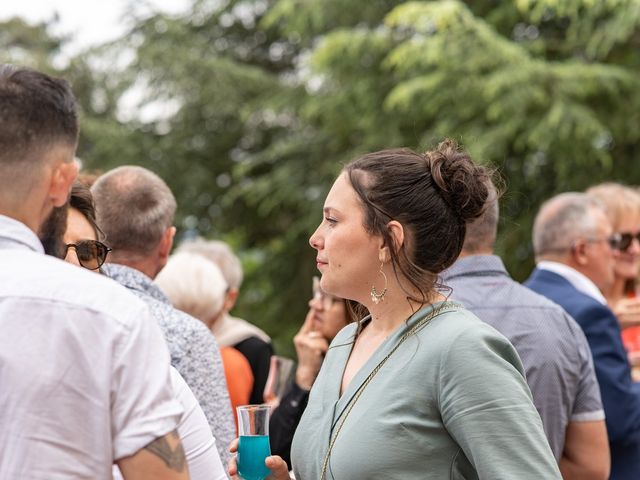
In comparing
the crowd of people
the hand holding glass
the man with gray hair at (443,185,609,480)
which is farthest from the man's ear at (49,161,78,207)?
the man with gray hair at (443,185,609,480)

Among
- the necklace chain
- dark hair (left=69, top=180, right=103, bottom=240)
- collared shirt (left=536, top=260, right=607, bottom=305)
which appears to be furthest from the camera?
collared shirt (left=536, top=260, right=607, bottom=305)

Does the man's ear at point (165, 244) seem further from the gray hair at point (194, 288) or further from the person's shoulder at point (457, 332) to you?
the person's shoulder at point (457, 332)

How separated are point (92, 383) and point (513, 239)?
7.52 meters

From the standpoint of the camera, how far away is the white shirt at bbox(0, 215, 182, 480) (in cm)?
161

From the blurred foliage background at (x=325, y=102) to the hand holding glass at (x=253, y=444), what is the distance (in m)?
4.28

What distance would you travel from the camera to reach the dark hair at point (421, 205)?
2.51 m

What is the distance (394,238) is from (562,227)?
2324 mm

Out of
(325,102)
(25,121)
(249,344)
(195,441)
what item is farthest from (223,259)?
(25,121)

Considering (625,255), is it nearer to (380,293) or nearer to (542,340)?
(542,340)

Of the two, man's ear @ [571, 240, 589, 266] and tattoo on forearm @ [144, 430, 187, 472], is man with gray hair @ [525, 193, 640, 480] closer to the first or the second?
man's ear @ [571, 240, 589, 266]

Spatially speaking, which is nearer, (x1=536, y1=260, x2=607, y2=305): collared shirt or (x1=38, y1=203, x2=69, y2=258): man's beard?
(x1=38, y1=203, x2=69, y2=258): man's beard

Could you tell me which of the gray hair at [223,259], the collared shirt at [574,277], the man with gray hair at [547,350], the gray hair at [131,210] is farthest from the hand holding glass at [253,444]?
the gray hair at [223,259]

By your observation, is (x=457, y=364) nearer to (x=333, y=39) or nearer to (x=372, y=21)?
(x=333, y=39)

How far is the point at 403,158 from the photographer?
2.59 meters
